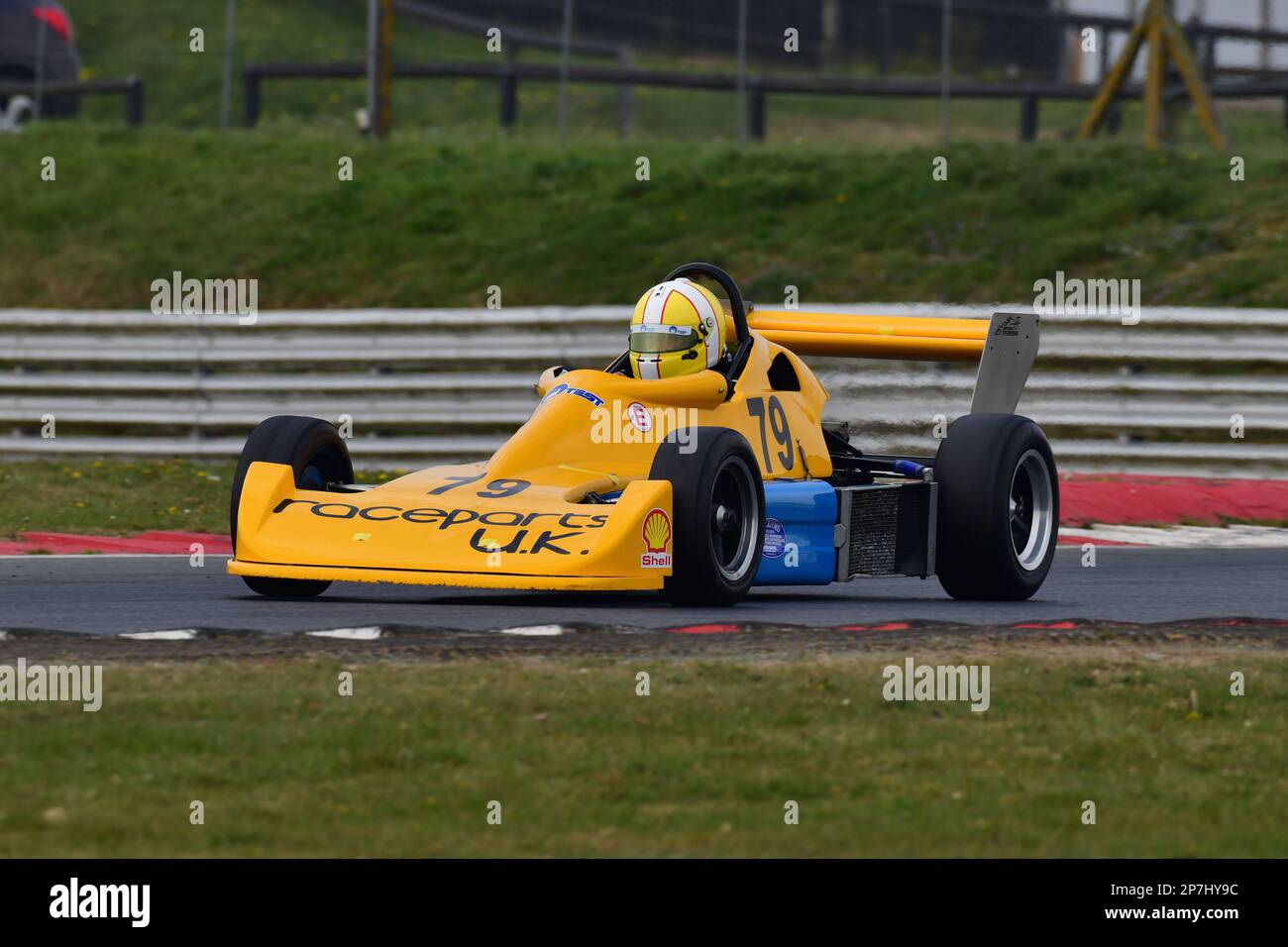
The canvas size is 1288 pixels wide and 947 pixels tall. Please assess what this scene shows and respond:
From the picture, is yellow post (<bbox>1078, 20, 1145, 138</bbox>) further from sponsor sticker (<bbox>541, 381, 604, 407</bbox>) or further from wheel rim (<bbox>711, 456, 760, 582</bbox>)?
wheel rim (<bbox>711, 456, 760, 582</bbox>)

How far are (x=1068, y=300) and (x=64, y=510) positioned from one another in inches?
335

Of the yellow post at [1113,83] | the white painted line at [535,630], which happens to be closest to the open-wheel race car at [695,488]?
the white painted line at [535,630]

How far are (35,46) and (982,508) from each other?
17.9 metres

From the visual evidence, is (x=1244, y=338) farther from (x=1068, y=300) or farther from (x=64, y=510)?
(x=64, y=510)

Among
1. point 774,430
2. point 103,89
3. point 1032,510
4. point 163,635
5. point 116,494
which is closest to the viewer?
point 163,635

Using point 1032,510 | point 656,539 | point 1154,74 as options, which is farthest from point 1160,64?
point 656,539

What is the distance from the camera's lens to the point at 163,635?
7875mm

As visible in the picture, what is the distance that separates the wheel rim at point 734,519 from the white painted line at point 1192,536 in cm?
462

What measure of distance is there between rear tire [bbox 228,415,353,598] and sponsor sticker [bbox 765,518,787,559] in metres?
Result: 1.94

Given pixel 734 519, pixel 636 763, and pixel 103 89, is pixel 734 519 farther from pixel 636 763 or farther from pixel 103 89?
pixel 103 89

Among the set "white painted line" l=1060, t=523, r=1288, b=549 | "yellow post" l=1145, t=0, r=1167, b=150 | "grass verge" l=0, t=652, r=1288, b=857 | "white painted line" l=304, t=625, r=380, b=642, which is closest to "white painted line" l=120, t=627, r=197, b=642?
"white painted line" l=304, t=625, r=380, b=642

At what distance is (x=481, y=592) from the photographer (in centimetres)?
1012

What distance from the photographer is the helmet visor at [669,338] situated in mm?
9789

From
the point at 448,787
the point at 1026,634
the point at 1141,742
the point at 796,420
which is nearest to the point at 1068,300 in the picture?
the point at 796,420
